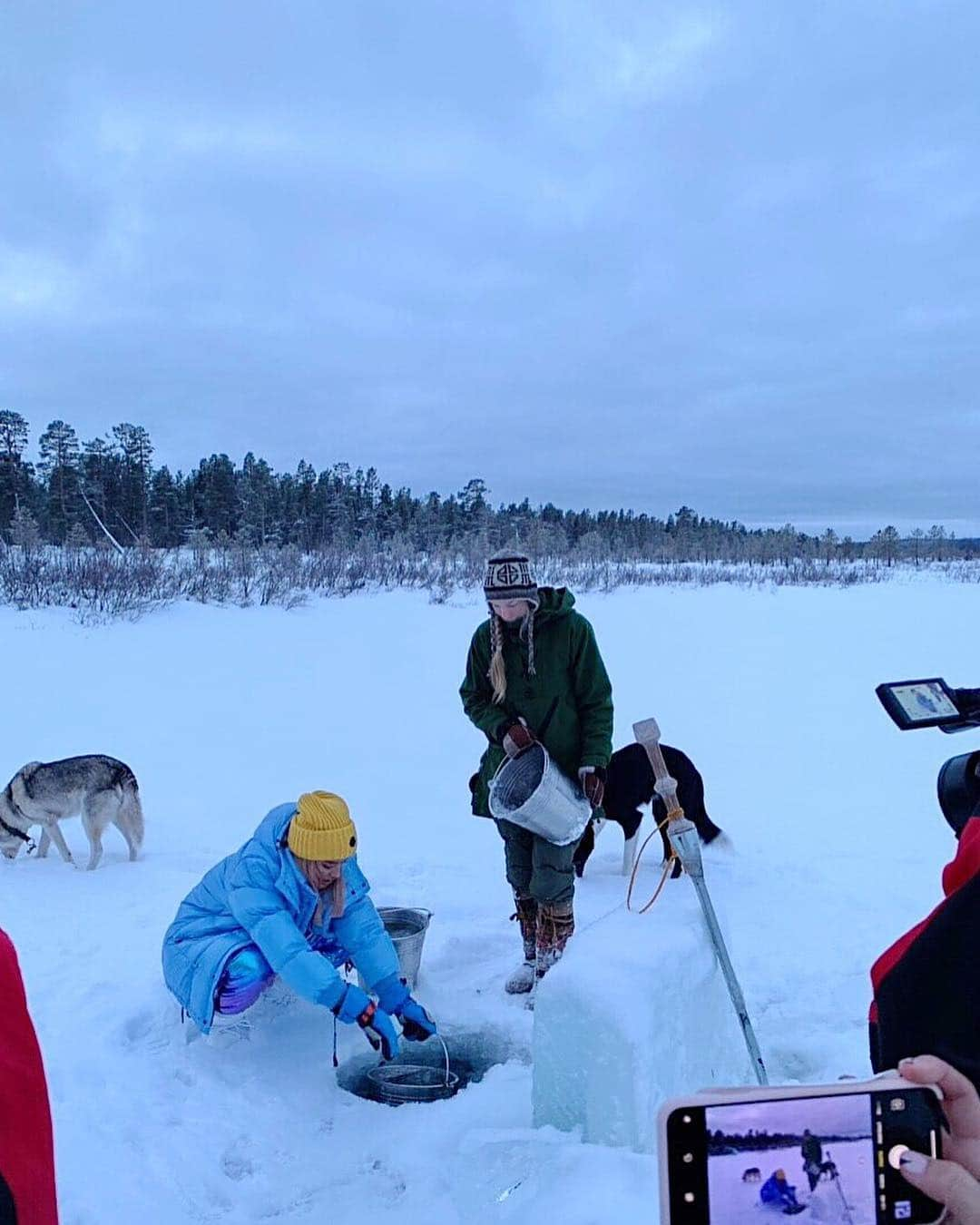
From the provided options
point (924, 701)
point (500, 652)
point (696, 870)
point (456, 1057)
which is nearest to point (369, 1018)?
point (456, 1057)

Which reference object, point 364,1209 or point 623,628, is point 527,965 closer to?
point 364,1209

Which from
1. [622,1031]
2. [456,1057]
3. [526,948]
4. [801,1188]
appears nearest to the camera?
[801,1188]

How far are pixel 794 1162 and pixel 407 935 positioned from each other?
281 centimetres

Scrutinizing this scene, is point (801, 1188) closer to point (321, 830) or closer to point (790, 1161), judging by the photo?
point (790, 1161)

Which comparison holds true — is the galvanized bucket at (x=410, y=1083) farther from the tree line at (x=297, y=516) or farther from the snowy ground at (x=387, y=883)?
the tree line at (x=297, y=516)

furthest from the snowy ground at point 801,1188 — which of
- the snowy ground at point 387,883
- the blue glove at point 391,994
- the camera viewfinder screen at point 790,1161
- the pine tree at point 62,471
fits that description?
the pine tree at point 62,471

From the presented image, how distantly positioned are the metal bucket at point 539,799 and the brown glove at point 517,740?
0.12 ft

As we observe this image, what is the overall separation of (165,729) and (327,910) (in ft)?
19.5

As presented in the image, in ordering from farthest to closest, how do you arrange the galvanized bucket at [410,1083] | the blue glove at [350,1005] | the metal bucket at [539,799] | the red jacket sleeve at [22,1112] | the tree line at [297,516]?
the tree line at [297,516] < the metal bucket at [539,799] < the galvanized bucket at [410,1083] < the blue glove at [350,1005] < the red jacket sleeve at [22,1112]

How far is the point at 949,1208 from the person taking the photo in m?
0.82

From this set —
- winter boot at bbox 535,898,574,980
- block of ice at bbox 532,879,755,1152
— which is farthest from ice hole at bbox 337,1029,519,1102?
block of ice at bbox 532,879,755,1152

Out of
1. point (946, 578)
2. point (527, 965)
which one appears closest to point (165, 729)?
point (527, 965)

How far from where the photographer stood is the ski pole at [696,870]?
A: 257 cm

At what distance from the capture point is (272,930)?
2736mm
